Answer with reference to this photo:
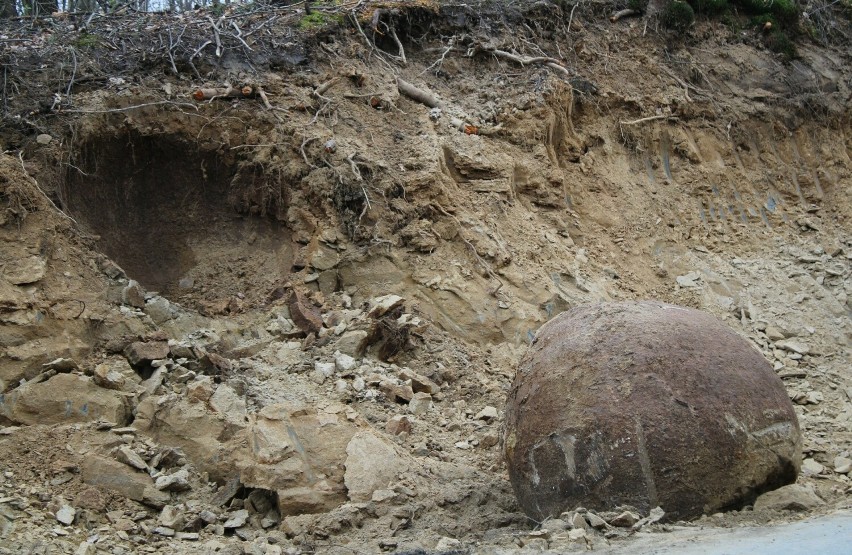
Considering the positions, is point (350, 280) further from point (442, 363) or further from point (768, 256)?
point (768, 256)

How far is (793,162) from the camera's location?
37.4 ft

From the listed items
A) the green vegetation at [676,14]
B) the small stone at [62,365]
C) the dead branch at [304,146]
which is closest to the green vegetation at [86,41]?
the dead branch at [304,146]

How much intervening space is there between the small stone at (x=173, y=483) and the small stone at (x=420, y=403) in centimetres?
178

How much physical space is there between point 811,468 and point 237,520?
12.0 ft

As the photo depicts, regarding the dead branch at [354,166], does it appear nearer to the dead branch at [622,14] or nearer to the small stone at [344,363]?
the small stone at [344,363]

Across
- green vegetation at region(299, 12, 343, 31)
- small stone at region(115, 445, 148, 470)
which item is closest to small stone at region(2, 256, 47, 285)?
small stone at region(115, 445, 148, 470)

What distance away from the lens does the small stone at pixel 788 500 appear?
4844 mm

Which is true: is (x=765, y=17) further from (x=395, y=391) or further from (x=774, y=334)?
(x=395, y=391)

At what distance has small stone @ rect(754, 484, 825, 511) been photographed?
484 cm

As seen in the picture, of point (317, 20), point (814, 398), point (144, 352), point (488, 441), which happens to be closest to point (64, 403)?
point (144, 352)

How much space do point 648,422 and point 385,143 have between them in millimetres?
4947

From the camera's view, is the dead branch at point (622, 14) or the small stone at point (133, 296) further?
the dead branch at point (622, 14)

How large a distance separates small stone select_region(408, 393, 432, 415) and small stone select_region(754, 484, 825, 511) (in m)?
2.69

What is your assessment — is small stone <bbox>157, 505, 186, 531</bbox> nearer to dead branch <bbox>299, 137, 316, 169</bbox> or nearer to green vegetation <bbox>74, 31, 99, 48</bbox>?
dead branch <bbox>299, 137, 316, 169</bbox>
